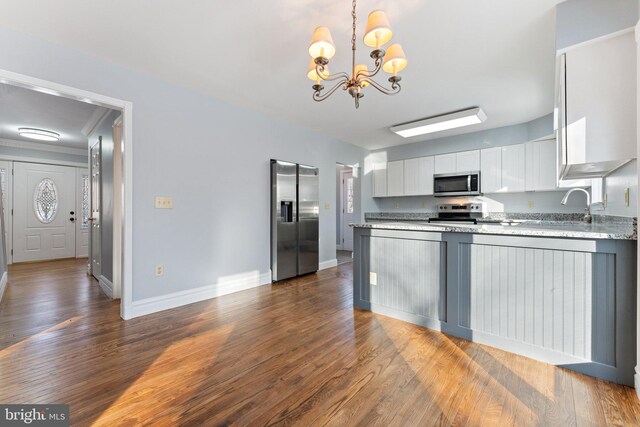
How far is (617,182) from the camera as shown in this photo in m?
2.24

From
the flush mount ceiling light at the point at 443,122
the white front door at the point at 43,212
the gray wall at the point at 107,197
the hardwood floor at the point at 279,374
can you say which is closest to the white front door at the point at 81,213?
the white front door at the point at 43,212

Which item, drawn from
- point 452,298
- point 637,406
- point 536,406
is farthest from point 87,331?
point 637,406

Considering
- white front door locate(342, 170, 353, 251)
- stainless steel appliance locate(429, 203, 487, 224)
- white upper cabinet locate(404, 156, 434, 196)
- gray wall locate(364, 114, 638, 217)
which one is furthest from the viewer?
white front door locate(342, 170, 353, 251)

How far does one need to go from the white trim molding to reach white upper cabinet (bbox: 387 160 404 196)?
6.86 meters

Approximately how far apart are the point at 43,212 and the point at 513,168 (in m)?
9.14

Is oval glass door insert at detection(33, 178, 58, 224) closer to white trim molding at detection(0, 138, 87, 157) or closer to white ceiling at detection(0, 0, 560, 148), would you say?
white trim molding at detection(0, 138, 87, 157)

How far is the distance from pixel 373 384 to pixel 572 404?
105 cm

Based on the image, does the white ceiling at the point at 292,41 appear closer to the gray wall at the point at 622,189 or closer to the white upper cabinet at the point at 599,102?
the white upper cabinet at the point at 599,102

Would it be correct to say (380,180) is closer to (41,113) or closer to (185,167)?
(185,167)

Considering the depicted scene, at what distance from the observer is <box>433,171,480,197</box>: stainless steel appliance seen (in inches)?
183

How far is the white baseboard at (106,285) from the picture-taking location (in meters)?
3.40

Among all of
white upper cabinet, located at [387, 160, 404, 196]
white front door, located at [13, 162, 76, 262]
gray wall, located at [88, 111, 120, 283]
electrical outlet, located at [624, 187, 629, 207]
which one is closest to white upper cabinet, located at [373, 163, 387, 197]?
white upper cabinet, located at [387, 160, 404, 196]

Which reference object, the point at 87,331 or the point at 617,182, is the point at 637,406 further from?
the point at 87,331

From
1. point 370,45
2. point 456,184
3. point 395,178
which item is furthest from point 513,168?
point 370,45
